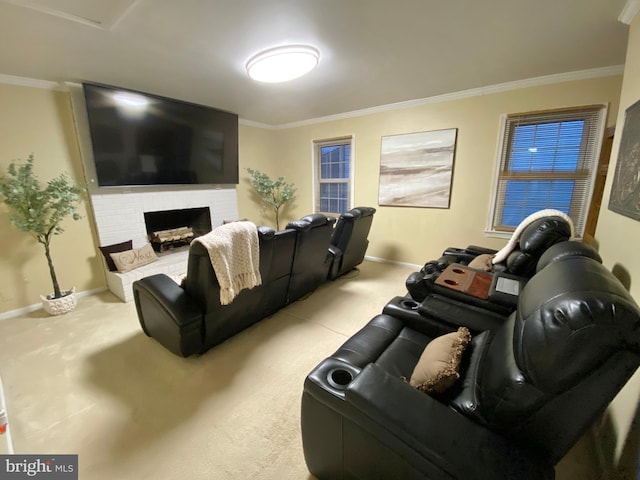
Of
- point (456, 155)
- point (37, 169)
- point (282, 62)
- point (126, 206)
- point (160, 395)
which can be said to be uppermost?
point (282, 62)

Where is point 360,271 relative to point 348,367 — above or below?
below

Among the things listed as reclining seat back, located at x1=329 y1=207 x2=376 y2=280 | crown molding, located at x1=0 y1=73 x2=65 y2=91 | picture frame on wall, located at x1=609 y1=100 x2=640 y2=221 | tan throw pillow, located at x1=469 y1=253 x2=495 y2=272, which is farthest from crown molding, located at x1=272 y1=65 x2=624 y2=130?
crown molding, located at x1=0 y1=73 x2=65 y2=91

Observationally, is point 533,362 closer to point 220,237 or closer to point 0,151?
point 220,237

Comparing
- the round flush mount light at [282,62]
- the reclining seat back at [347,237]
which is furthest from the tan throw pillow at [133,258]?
the round flush mount light at [282,62]

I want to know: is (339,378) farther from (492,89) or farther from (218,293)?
(492,89)

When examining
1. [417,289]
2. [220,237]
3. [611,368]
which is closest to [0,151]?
[220,237]

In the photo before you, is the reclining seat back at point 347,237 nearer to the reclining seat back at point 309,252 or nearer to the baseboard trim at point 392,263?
the reclining seat back at point 309,252

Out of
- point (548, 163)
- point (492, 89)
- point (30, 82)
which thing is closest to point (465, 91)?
point (492, 89)

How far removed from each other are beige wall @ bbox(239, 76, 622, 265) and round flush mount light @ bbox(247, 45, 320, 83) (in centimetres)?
194

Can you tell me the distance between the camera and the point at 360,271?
3836 mm

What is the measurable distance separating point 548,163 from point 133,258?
4991 mm

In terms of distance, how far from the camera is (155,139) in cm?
329

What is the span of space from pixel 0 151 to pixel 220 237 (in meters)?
2.68

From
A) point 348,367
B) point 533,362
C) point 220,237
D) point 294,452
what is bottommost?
point 294,452
